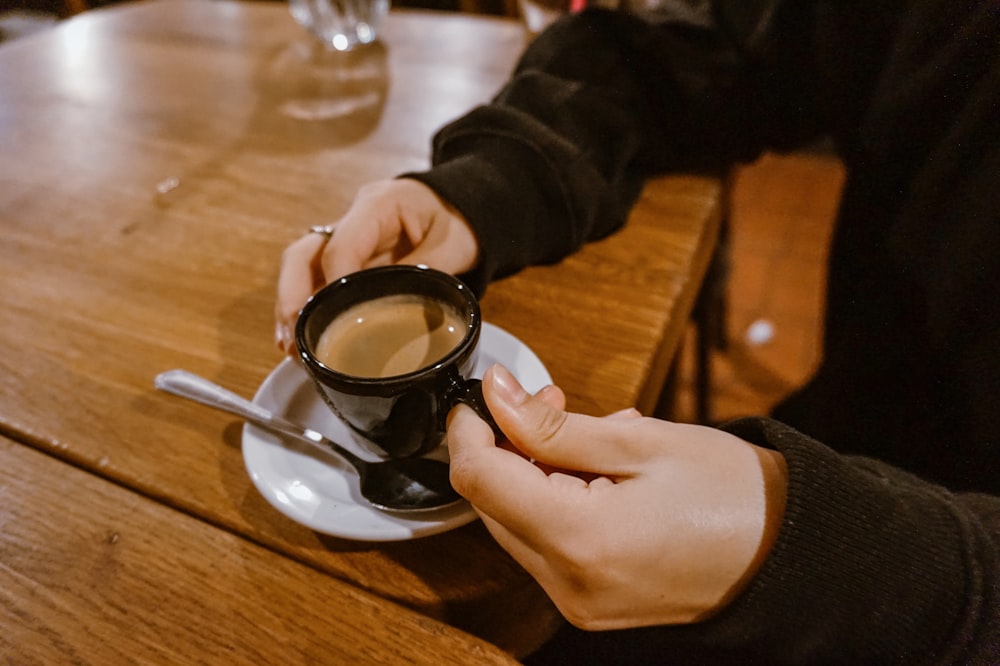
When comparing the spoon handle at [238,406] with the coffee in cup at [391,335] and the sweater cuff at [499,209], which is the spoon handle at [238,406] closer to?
the coffee in cup at [391,335]

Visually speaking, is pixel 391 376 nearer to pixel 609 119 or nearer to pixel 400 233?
pixel 400 233

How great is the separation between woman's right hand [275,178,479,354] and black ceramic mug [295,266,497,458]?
6 cm

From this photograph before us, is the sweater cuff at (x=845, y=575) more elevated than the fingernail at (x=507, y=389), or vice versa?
the fingernail at (x=507, y=389)

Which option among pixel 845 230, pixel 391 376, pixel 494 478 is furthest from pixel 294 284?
pixel 845 230

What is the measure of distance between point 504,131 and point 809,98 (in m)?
0.43

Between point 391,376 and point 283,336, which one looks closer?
point 391,376

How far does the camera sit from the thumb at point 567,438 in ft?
1.34

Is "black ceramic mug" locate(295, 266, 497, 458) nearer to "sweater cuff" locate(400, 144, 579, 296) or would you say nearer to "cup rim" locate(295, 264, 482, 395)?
"cup rim" locate(295, 264, 482, 395)

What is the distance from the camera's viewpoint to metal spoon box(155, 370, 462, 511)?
45cm

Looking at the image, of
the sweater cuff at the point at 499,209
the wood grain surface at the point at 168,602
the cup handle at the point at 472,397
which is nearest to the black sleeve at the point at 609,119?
the sweater cuff at the point at 499,209

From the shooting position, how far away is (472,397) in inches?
17.3

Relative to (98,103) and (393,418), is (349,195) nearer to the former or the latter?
(393,418)

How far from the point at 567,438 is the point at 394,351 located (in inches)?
7.9

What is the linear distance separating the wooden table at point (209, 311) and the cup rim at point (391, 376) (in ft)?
0.38
